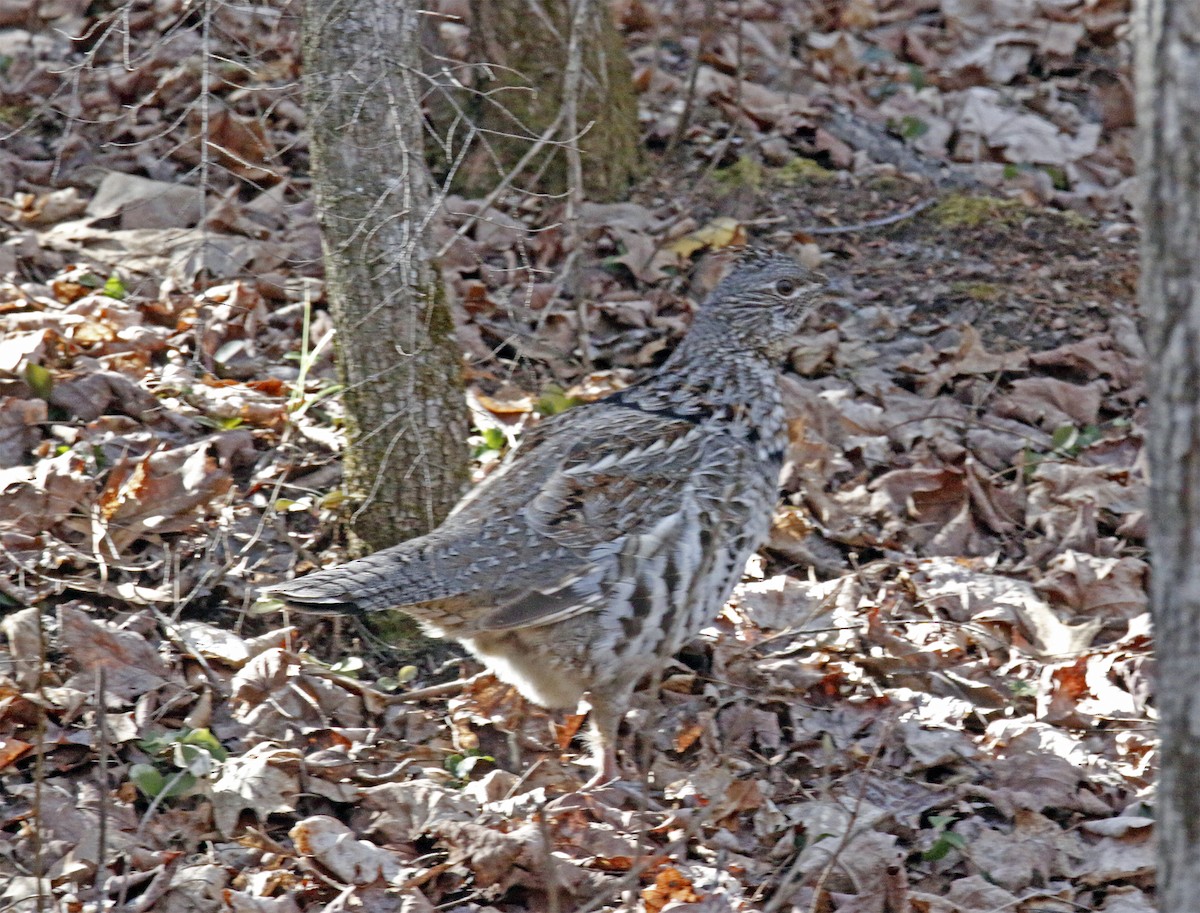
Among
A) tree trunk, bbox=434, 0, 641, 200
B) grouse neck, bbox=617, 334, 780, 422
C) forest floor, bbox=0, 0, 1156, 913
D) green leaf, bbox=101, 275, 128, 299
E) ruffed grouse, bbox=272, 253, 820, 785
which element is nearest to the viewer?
forest floor, bbox=0, 0, 1156, 913

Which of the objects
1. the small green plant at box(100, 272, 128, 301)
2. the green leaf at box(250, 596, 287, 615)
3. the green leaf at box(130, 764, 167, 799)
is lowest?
the green leaf at box(130, 764, 167, 799)

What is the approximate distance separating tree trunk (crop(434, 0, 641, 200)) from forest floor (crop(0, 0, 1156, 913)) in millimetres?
227

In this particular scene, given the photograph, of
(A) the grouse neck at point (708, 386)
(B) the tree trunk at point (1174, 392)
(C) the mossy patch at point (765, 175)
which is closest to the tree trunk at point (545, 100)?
(C) the mossy patch at point (765, 175)

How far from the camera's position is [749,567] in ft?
18.4

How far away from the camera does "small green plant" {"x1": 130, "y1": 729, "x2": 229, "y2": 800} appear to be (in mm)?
4086

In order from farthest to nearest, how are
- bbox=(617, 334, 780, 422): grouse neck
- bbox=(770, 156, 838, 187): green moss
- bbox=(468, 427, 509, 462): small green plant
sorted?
bbox=(770, 156, 838, 187): green moss
bbox=(468, 427, 509, 462): small green plant
bbox=(617, 334, 780, 422): grouse neck

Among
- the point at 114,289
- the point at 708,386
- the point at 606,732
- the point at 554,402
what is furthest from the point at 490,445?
the point at 114,289

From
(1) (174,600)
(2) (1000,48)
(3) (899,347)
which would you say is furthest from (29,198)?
(2) (1000,48)

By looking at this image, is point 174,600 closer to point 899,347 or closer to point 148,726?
point 148,726

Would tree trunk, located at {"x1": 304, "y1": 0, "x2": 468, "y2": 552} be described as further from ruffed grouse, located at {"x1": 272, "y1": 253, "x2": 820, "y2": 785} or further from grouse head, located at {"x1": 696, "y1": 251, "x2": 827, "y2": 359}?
grouse head, located at {"x1": 696, "y1": 251, "x2": 827, "y2": 359}

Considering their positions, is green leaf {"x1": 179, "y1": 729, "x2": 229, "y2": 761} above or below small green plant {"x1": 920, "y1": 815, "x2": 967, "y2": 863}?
above

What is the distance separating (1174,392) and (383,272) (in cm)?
296

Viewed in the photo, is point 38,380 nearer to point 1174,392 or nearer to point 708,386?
point 708,386

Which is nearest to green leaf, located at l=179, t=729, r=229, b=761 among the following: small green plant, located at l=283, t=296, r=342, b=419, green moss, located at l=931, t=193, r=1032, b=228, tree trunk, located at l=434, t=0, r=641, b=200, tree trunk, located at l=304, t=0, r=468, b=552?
tree trunk, located at l=304, t=0, r=468, b=552
